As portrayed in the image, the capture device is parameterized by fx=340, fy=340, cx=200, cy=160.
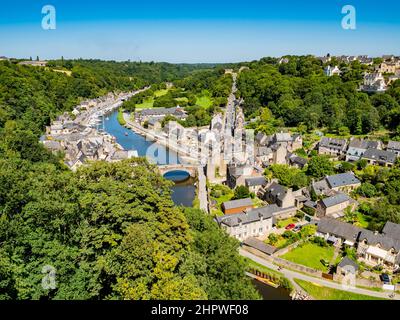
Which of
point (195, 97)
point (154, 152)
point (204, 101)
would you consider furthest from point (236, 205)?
point (195, 97)

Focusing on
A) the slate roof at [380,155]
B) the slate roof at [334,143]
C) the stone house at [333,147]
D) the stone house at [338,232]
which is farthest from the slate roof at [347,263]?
the slate roof at [334,143]

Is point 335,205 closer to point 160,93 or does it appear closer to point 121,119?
point 121,119

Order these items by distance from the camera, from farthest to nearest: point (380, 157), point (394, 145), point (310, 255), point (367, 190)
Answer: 1. point (394, 145)
2. point (380, 157)
3. point (367, 190)
4. point (310, 255)

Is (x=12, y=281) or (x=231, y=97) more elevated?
(x=231, y=97)
